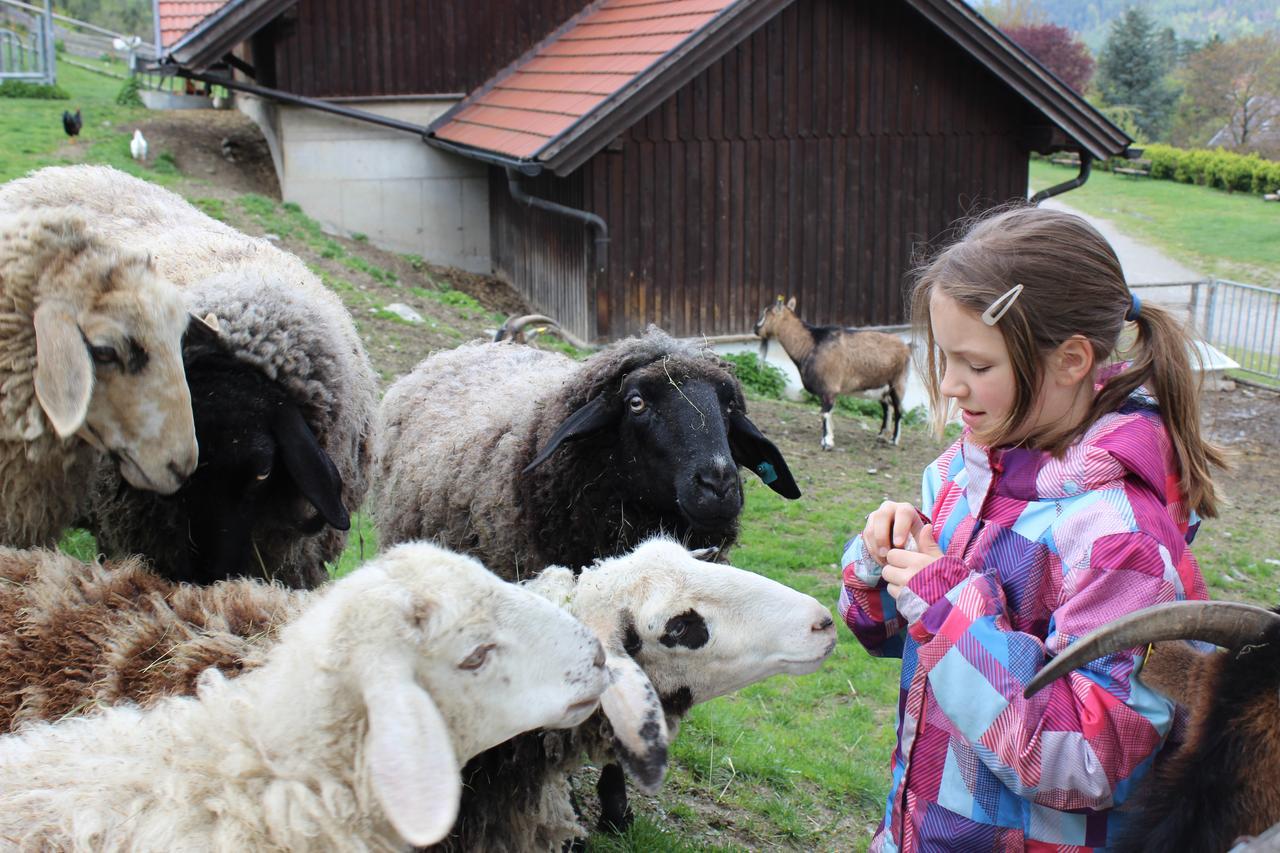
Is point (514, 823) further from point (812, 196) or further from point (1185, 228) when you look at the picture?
point (1185, 228)

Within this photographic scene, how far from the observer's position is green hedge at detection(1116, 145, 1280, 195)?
40.2 meters

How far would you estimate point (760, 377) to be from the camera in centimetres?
1452

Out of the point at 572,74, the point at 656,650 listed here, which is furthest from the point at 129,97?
the point at 656,650

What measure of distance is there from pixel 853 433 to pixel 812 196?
13.6 feet

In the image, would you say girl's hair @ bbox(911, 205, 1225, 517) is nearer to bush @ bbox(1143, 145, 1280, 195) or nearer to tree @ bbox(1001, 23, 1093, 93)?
bush @ bbox(1143, 145, 1280, 195)

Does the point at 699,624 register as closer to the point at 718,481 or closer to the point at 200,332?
the point at 718,481

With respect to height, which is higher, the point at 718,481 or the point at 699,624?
the point at 718,481

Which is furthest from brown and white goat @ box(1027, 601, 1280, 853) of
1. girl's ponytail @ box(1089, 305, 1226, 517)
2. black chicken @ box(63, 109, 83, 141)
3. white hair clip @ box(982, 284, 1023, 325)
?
black chicken @ box(63, 109, 83, 141)

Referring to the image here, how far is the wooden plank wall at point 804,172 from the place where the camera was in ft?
48.3

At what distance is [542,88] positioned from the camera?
15992mm

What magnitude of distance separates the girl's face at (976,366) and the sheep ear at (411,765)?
1.30 metres

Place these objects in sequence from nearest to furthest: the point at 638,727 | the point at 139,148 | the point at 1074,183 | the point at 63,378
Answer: the point at 638,727 → the point at 63,378 → the point at 1074,183 → the point at 139,148

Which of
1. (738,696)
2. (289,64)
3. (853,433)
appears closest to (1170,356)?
(738,696)

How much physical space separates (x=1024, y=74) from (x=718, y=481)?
1263 cm
